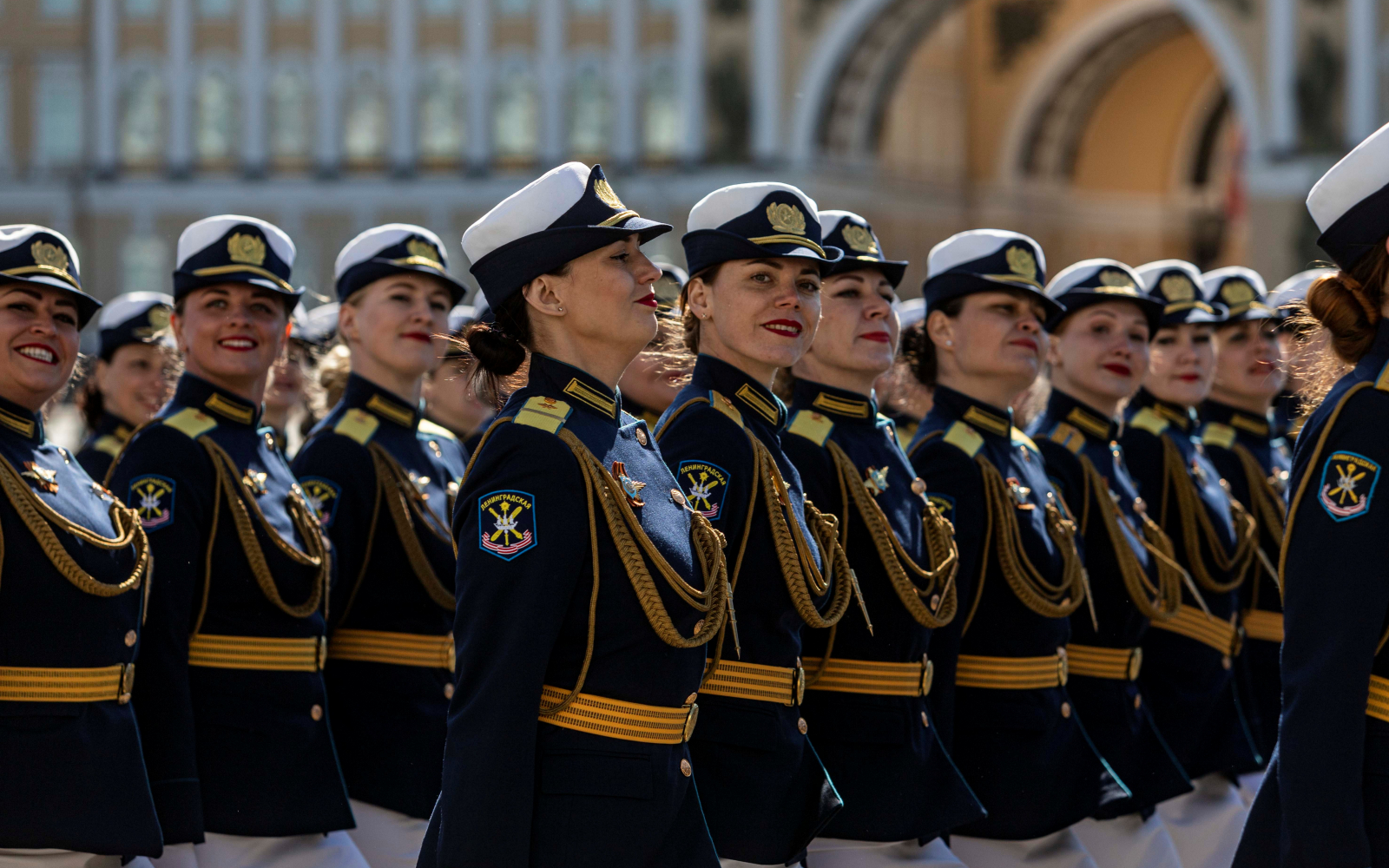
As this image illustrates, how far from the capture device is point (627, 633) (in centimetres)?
375

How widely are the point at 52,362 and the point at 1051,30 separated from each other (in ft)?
133

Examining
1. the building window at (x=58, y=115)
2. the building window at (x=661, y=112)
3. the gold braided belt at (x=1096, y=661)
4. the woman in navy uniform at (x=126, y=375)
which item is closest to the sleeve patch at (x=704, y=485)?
the gold braided belt at (x=1096, y=661)

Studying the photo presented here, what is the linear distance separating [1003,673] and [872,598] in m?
0.62

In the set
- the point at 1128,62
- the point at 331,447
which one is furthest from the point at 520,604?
the point at 1128,62

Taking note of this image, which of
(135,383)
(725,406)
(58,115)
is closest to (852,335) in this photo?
(725,406)

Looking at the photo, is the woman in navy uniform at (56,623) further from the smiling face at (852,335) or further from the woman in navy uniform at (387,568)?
the smiling face at (852,335)

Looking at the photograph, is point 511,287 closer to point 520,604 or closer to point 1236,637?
point 520,604

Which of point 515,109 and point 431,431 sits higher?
point 515,109

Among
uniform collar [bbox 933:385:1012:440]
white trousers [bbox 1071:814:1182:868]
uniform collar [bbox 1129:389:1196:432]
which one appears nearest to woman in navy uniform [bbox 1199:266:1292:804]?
uniform collar [bbox 1129:389:1196:432]

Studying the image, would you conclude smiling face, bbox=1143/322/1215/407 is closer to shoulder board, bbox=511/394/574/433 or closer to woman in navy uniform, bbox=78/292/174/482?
shoulder board, bbox=511/394/574/433

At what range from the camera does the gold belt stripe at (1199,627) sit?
21.7 feet

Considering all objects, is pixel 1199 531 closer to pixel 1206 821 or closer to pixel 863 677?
pixel 1206 821

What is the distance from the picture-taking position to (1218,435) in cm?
787

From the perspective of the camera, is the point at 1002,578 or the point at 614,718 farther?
the point at 1002,578
